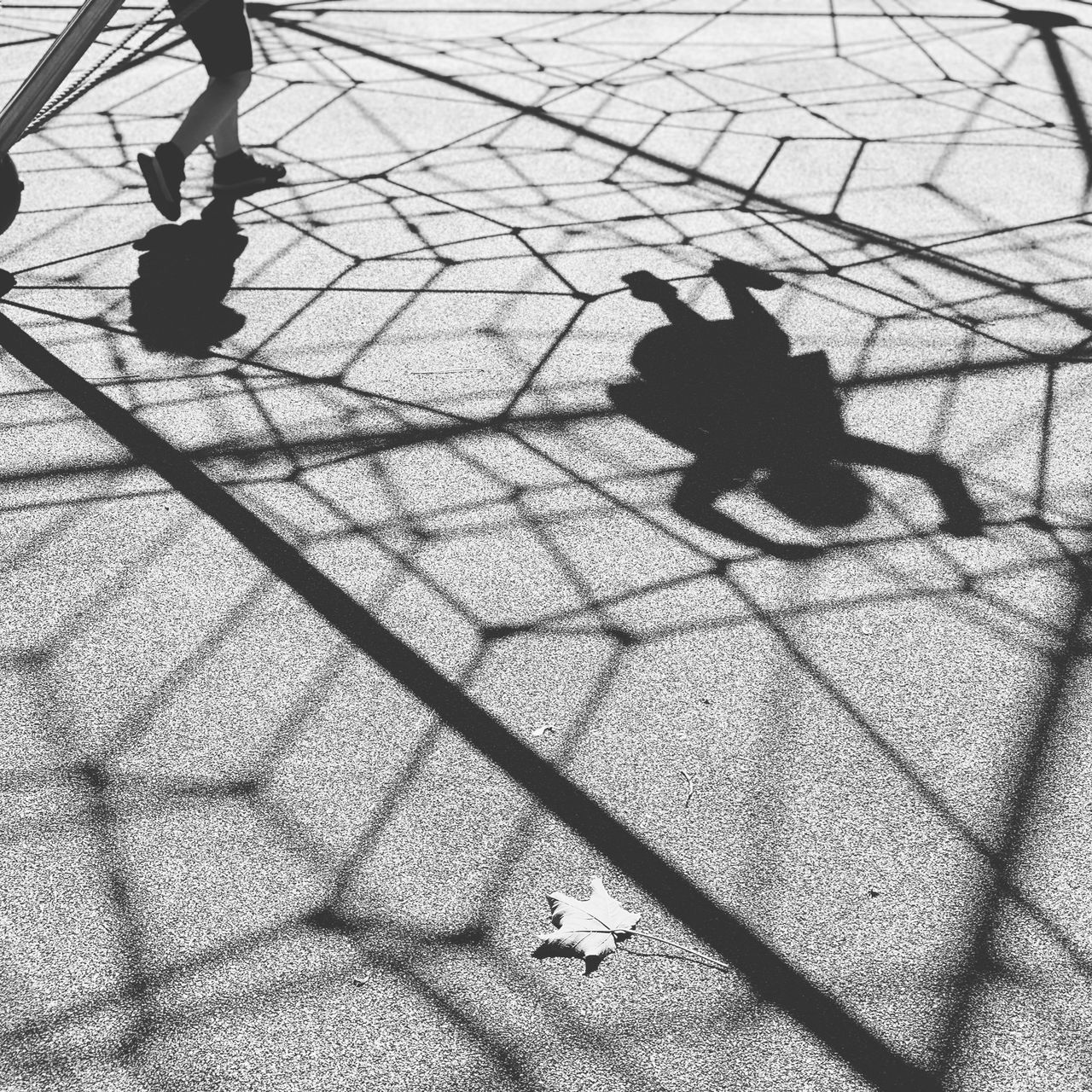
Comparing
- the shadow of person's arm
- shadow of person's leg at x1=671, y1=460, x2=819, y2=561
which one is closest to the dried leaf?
shadow of person's leg at x1=671, y1=460, x2=819, y2=561

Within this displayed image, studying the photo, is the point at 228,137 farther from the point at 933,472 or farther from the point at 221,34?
the point at 933,472

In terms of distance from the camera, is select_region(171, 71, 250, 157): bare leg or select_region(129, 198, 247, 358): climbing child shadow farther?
select_region(171, 71, 250, 157): bare leg

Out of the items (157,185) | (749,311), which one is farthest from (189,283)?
(749,311)

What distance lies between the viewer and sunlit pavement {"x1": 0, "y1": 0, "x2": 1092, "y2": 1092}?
164cm

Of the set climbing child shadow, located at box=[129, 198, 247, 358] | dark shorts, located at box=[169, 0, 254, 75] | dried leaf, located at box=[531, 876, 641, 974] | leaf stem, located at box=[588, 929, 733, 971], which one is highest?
dark shorts, located at box=[169, 0, 254, 75]

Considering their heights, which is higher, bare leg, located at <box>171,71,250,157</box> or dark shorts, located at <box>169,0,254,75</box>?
dark shorts, located at <box>169,0,254,75</box>

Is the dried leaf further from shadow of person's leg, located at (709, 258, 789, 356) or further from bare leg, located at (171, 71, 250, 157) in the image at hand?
bare leg, located at (171, 71, 250, 157)

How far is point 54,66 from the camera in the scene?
10.1ft

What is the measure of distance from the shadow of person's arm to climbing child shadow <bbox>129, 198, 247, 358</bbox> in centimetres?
182

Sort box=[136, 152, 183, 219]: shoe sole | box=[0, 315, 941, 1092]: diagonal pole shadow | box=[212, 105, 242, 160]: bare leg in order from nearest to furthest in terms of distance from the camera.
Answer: box=[0, 315, 941, 1092]: diagonal pole shadow < box=[136, 152, 183, 219]: shoe sole < box=[212, 105, 242, 160]: bare leg

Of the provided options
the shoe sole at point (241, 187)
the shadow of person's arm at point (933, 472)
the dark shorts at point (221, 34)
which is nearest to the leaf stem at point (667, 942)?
the shadow of person's arm at point (933, 472)

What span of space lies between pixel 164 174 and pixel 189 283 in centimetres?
38

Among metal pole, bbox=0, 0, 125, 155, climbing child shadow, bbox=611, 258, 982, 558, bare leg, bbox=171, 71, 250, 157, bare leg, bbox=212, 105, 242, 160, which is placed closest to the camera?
climbing child shadow, bbox=611, 258, 982, 558

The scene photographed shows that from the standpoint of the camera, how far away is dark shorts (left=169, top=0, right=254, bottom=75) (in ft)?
12.2
